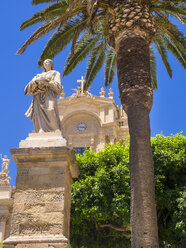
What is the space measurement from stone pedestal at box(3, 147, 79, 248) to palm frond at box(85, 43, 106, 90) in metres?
8.43

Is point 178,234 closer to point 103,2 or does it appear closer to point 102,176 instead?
point 102,176

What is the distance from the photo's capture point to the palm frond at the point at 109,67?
18.2 meters

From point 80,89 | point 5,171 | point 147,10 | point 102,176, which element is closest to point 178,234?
point 102,176

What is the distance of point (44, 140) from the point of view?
9656mm

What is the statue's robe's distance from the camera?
10070mm

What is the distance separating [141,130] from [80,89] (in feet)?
117

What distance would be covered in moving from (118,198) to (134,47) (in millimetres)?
10707

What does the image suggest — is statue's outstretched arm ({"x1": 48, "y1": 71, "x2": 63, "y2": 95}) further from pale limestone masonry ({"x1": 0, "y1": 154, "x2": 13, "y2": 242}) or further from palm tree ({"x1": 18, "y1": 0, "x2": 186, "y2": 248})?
pale limestone masonry ({"x1": 0, "y1": 154, "x2": 13, "y2": 242})

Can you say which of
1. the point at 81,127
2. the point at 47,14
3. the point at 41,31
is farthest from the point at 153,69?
the point at 81,127

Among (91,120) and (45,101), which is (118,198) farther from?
(91,120)

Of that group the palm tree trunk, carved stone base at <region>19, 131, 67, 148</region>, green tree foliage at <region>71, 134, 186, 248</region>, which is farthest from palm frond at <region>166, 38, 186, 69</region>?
carved stone base at <region>19, 131, 67, 148</region>

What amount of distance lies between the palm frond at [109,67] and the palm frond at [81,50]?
1.51m

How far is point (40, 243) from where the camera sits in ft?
27.6

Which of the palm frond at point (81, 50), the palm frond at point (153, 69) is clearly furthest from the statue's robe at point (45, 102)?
the palm frond at point (153, 69)
